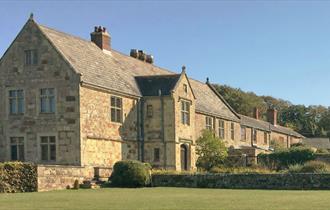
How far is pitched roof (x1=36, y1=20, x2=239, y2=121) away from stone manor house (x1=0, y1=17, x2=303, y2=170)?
0.30ft

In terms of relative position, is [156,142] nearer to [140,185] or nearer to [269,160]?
[140,185]

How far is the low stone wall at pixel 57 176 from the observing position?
30.9 m

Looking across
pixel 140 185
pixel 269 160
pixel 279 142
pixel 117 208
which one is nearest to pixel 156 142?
pixel 140 185

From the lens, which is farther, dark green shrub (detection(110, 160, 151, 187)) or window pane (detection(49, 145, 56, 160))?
window pane (detection(49, 145, 56, 160))

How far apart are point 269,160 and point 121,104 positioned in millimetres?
15953

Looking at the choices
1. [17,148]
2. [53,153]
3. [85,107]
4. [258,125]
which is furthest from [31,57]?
[258,125]

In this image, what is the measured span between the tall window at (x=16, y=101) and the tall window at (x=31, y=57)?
2.00 metres

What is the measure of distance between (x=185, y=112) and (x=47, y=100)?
1174cm

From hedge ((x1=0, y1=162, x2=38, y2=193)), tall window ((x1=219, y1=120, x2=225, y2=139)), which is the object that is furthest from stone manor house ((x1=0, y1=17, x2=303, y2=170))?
tall window ((x1=219, y1=120, x2=225, y2=139))

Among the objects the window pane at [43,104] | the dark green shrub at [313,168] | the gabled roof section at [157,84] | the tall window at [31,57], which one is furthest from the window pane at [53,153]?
the dark green shrub at [313,168]

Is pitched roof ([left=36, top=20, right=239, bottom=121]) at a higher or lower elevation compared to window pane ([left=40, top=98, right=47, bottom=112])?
higher

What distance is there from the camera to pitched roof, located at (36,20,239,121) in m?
38.1

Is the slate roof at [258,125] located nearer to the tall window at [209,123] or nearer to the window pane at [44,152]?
the tall window at [209,123]

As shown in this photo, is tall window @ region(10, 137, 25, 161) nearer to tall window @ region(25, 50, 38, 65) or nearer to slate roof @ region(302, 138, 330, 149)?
tall window @ region(25, 50, 38, 65)
